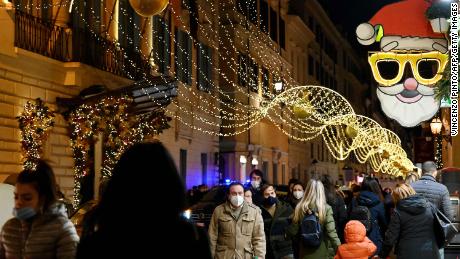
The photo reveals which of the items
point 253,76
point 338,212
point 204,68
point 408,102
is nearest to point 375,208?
point 338,212

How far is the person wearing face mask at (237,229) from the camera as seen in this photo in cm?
995

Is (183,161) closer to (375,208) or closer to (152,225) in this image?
(375,208)

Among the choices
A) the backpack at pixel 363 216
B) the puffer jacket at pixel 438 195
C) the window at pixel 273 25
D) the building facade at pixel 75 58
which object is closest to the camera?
the puffer jacket at pixel 438 195

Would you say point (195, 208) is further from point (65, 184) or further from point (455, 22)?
point (455, 22)

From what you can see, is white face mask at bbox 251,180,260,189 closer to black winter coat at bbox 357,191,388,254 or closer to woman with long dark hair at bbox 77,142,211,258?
black winter coat at bbox 357,191,388,254

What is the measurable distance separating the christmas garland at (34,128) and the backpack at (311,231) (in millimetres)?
9621

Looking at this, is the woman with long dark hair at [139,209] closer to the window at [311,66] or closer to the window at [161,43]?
the window at [161,43]

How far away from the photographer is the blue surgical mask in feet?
16.7

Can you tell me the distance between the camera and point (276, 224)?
37.7 feet

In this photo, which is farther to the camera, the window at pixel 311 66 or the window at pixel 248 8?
the window at pixel 311 66

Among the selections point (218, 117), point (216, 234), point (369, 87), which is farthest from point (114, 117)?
point (369, 87)

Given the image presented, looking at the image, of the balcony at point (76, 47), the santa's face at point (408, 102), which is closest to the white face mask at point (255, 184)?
the santa's face at point (408, 102)

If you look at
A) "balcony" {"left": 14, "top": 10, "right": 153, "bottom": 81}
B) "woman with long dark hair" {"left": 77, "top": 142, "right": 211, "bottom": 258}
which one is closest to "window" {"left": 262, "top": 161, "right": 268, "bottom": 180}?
"balcony" {"left": 14, "top": 10, "right": 153, "bottom": 81}

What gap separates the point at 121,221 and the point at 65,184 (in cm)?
1802
